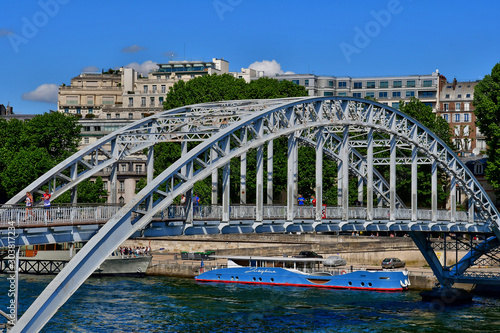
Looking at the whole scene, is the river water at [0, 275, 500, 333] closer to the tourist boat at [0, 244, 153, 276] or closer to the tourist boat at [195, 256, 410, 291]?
the tourist boat at [195, 256, 410, 291]

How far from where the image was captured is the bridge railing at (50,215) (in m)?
Answer: 33.7

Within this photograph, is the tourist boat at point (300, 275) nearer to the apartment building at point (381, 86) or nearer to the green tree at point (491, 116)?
the green tree at point (491, 116)

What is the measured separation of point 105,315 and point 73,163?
1055 centimetres

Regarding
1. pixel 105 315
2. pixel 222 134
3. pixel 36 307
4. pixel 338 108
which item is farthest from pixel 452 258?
pixel 36 307

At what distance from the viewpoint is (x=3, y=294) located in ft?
182

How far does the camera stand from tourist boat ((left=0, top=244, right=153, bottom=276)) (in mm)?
70438

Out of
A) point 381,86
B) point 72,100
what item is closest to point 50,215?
point 381,86

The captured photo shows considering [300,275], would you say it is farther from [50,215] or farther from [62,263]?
[50,215]

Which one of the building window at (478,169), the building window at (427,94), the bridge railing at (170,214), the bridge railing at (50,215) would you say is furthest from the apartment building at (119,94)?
the bridge railing at (50,215)

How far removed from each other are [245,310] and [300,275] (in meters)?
14.5

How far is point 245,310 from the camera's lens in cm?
5288

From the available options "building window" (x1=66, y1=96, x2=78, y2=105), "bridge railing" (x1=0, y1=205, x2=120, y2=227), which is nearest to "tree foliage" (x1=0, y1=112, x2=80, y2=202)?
"building window" (x1=66, y1=96, x2=78, y2=105)

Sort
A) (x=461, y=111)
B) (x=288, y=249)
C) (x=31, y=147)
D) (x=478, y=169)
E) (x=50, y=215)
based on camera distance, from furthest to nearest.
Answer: (x=461, y=111), (x=478, y=169), (x=31, y=147), (x=288, y=249), (x=50, y=215)

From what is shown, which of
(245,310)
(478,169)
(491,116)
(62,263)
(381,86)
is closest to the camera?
(245,310)
